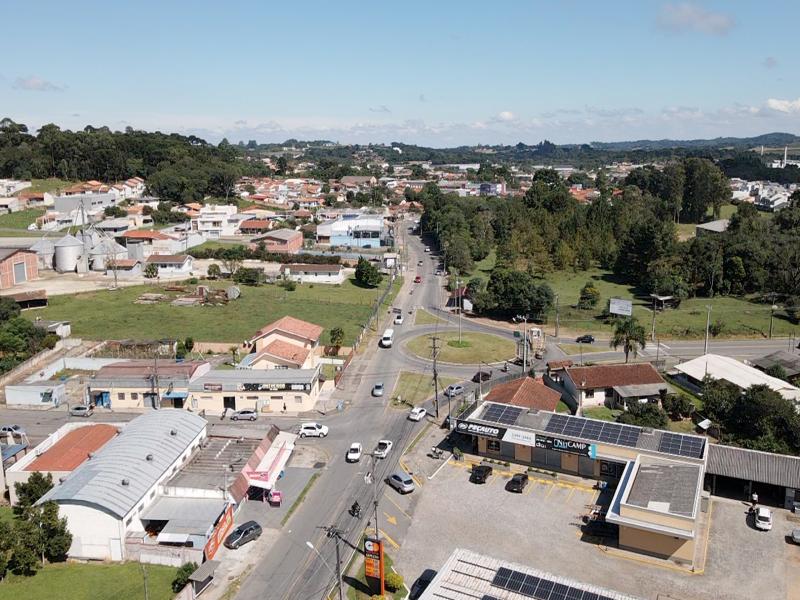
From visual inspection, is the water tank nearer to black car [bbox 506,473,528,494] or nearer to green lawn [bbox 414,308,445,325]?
green lawn [bbox 414,308,445,325]

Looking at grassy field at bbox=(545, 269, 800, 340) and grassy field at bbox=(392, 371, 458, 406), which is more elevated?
grassy field at bbox=(545, 269, 800, 340)

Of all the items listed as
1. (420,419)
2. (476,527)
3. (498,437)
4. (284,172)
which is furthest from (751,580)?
(284,172)

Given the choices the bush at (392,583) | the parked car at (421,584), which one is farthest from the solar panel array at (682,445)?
the bush at (392,583)

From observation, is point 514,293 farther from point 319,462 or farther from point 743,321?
point 319,462

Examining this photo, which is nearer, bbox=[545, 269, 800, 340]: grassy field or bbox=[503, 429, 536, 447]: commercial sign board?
bbox=[503, 429, 536, 447]: commercial sign board

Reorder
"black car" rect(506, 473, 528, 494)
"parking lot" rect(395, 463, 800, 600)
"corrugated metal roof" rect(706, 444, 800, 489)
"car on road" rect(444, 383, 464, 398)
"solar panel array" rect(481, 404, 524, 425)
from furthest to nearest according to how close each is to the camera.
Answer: "car on road" rect(444, 383, 464, 398)
"solar panel array" rect(481, 404, 524, 425)
"black car" rect(506, 473, 528, 494)
"corrugated metal roof" rect(706, 444, 800, 489)
"parking lot" rect(395, 463, 800, 600)

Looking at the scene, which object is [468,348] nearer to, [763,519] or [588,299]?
[588,299]

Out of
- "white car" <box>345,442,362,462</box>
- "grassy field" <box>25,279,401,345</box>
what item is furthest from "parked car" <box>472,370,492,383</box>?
"white car" <box>345,442,362,462</box>
